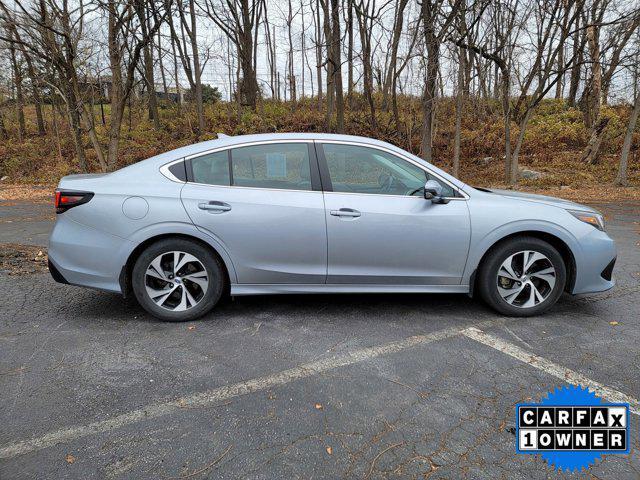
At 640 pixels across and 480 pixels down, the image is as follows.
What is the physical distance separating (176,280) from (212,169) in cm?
100

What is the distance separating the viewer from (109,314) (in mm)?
3842

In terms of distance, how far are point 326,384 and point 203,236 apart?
1.62 meters

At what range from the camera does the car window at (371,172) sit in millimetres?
3740

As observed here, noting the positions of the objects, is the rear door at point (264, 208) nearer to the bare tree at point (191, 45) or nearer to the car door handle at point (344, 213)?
the car door handle at point (344, 213)

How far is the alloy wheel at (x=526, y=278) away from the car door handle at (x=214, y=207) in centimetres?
242

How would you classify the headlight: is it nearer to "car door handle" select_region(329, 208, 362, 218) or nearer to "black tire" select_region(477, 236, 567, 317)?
"black tire" select_region(477, 236, 567, 317)

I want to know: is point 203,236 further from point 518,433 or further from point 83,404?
point 518,433

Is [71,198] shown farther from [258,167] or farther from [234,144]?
[258,167]

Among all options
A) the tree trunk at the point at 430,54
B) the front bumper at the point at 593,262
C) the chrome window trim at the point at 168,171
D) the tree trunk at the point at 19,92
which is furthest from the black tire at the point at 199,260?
the tree trunk at the point at 19,92

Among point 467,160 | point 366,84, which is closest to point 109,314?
point 366,84

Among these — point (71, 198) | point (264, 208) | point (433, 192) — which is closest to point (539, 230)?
point (433, 192)

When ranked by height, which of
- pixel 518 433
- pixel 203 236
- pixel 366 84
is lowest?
pixel 518 433

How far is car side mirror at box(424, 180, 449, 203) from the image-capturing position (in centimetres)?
359

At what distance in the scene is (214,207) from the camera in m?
3.56
